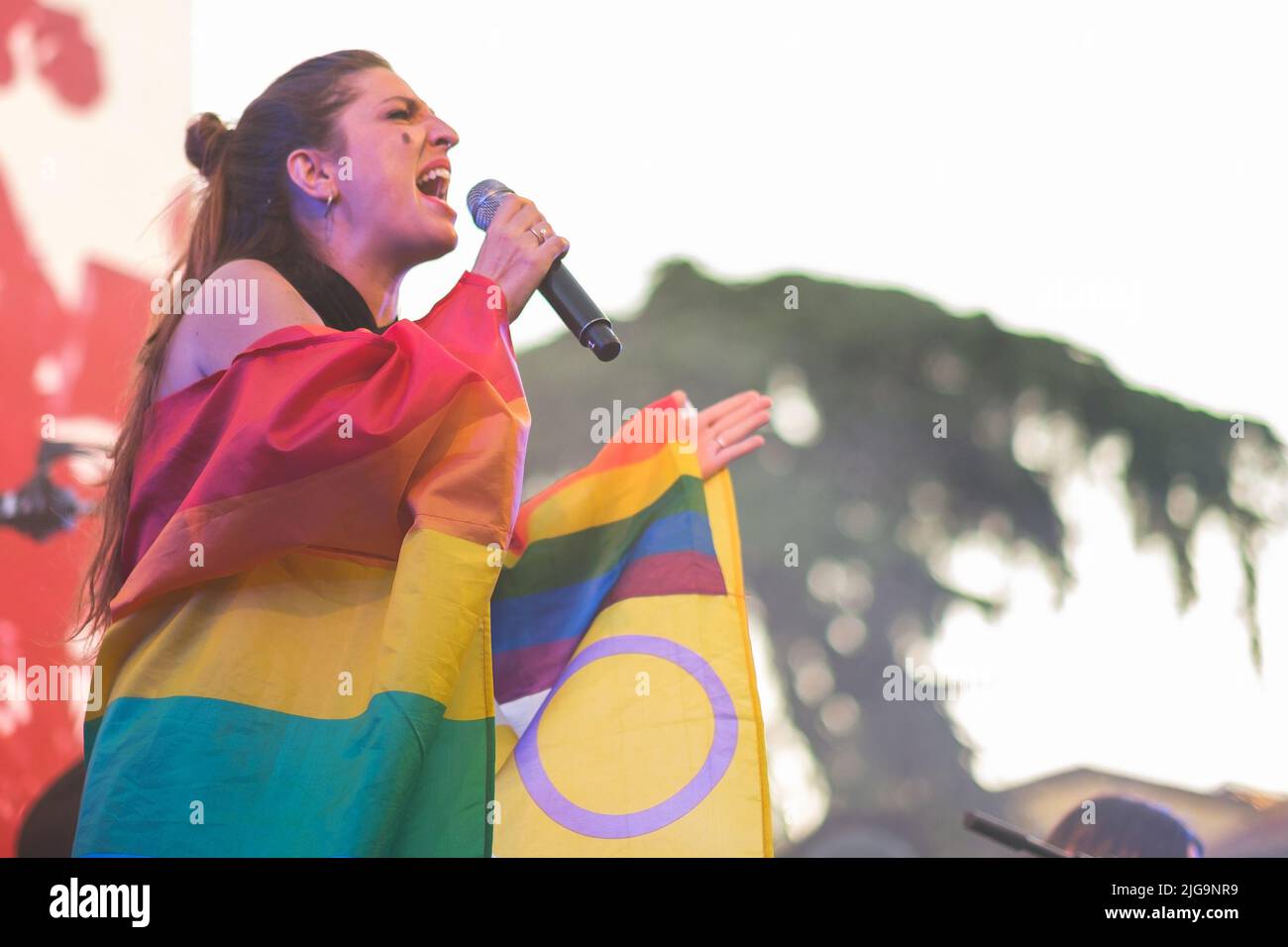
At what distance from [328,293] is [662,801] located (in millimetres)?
731

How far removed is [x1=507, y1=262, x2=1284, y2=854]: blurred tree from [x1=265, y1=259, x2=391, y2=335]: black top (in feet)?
12.5

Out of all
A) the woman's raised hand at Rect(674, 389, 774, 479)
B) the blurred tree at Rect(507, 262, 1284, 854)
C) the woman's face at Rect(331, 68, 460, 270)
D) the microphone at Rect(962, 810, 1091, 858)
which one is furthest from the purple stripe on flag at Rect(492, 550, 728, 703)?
the blurred tree at Rect(507, 262, 1284, 854)

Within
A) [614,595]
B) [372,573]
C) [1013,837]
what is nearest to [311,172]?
[372,573]

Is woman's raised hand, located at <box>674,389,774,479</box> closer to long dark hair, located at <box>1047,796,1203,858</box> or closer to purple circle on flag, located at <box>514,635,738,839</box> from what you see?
purple circle on flag, located at <box>514,635,738,839</box>

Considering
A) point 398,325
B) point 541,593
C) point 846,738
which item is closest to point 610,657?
point 541,593

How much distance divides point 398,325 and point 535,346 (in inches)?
183

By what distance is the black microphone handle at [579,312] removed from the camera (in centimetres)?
154

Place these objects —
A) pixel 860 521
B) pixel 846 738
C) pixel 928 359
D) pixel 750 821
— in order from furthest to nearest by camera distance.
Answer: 1. pixel 928 359
2. pixel 860 521
3. pixel 846 738
4. pixel 750 821

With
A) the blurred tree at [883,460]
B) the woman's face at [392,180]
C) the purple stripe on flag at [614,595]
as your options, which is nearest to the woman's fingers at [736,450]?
the purple stripe on flag at [614,595]

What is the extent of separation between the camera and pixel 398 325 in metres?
1.45

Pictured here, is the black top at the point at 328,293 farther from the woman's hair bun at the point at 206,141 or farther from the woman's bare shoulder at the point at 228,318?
the woman's hair bun at the point at 206,141

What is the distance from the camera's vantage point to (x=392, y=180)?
167 centimetres

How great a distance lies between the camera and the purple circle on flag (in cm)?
165
